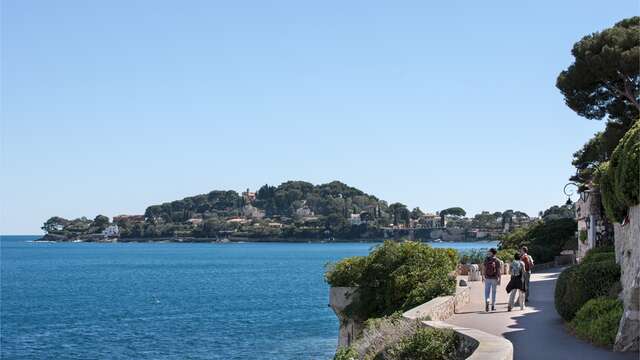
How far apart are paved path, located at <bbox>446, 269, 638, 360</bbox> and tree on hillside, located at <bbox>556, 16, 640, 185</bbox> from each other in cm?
973

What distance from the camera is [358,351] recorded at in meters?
16.9

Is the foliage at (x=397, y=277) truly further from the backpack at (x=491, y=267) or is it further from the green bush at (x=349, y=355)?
the green bush at (x=349, y=355)

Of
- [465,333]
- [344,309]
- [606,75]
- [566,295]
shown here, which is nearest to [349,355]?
[566,295]

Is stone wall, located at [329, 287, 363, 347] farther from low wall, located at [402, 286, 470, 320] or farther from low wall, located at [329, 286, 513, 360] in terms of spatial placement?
low wall, located at [402, 286, 470, 320]

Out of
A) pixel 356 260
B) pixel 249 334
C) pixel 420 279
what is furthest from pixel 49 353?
pixel 420 279

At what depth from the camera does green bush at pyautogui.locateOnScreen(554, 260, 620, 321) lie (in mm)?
16562

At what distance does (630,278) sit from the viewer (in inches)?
575

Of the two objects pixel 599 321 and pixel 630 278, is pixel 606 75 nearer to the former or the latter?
pixel 630 278

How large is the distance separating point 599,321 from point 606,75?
18.5 m

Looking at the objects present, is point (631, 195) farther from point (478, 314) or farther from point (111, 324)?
point (111, 324)

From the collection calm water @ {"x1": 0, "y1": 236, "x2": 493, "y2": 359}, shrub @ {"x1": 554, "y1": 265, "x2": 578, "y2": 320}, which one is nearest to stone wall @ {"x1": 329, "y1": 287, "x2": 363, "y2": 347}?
shrub @ {"x1": 554, "y1": 265, "x2": 578, "y2": 320}

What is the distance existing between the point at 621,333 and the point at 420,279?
9.84 meters

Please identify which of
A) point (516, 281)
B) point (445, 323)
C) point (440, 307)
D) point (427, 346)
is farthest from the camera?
point (516, 281)

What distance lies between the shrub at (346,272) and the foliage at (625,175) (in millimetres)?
9405
